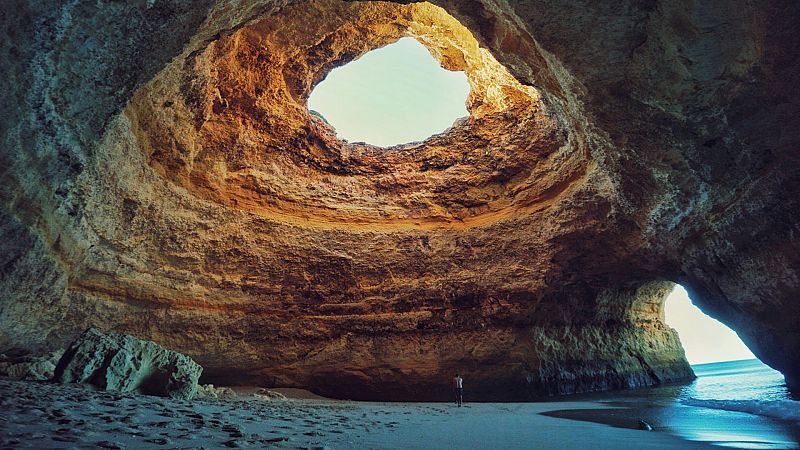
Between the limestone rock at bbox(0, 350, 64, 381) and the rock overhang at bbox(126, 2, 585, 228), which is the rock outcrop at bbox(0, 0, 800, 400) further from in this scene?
the limestone rock at bbox(0, 350, 64, 381)

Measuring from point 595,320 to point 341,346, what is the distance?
6.78m

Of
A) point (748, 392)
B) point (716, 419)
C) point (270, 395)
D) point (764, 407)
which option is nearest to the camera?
point (716, 419)

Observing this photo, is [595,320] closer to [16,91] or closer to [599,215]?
[599,215]

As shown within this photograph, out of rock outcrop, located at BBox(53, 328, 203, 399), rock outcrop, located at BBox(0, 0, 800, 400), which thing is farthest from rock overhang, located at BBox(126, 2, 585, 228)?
rock outcrop, located at BBox(53, 328, 203, 399)

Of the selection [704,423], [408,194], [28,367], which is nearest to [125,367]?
[28,367]

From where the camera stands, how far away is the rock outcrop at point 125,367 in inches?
230

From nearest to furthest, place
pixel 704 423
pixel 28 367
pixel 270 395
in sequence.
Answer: pixel 704 423
pixel 28 367
pixel 270 395

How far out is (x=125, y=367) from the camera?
6.16 m

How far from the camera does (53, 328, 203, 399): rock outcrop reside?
585 cm

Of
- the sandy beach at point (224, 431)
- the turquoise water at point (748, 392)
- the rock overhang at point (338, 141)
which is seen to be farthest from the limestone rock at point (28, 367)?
the turquoise water at point (748, 392)

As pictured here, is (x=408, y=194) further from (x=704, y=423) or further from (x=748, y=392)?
(x=748, y=392)

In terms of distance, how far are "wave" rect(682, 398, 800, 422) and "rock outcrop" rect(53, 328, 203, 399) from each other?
7.99m

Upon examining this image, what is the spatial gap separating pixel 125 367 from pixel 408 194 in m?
7.79

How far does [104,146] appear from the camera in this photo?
7.66 m
